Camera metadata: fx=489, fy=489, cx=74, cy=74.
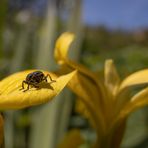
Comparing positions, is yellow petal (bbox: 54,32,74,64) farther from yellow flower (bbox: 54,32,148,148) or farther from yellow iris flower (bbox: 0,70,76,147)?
yellow iris flower (bbox: 0,70,76,147)

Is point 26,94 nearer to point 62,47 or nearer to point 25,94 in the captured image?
point 25,94

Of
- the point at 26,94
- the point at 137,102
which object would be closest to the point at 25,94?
the point at 26,94

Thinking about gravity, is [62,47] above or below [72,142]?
above

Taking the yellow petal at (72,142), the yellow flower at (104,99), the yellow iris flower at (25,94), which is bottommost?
the yellow petal at (72,142)

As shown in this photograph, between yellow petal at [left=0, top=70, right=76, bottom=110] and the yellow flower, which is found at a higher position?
yellow petal at [left=0, top=70, right=76, bottom=110]

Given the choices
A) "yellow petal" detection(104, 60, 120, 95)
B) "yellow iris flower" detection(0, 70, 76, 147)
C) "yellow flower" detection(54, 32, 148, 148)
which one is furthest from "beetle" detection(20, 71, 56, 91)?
"yellow petal" detection(104, 60, 120, 95)

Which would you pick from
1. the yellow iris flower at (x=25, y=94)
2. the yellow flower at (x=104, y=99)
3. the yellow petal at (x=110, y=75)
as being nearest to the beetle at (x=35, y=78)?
the yellow iris flower at (x=25, y=94)

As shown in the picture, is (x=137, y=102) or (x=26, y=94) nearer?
(x=26, y=94)

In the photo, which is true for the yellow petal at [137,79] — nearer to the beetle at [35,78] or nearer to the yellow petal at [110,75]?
the yellow petal at [110,75]

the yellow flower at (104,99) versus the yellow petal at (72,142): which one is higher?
the yellow flower at (104,99)
